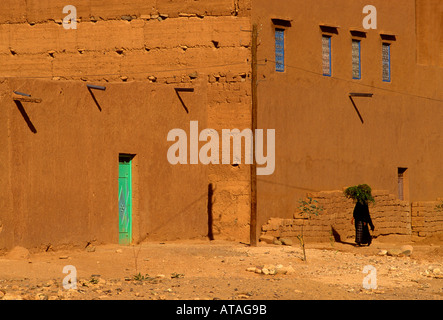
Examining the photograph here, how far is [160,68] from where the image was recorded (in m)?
19.2

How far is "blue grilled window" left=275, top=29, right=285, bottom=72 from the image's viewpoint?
768 inches

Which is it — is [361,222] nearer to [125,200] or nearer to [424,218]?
[424,218]

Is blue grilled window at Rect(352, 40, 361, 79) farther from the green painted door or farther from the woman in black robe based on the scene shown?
the green painted door

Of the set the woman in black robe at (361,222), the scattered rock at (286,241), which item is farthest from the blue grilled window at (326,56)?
the scattered rock at (286,241)

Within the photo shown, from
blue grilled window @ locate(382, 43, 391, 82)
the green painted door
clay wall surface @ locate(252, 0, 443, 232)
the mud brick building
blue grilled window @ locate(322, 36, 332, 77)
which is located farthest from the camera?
blue grilled window @ locate(382, 43, 391, 82)

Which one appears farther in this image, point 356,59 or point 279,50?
point 356,59

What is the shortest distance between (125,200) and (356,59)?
8.46 meters

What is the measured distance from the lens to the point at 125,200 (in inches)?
630

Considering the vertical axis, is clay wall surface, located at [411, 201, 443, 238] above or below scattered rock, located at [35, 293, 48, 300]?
above

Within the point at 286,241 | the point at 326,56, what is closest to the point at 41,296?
the point at 286,241

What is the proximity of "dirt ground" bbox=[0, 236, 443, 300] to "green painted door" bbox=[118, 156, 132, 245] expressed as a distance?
0.47 meters

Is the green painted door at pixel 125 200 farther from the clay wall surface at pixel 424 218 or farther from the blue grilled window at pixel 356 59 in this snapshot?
the clay wall surface at pixel 424 218

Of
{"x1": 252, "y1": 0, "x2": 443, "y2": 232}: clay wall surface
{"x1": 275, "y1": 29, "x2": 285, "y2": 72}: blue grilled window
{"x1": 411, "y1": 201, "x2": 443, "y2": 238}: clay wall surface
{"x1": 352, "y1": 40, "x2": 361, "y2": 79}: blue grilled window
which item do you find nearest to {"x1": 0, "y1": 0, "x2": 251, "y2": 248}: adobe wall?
{"x1": 252, "y1": 0, "x2": 443, "y2": 232}: clay wall surface

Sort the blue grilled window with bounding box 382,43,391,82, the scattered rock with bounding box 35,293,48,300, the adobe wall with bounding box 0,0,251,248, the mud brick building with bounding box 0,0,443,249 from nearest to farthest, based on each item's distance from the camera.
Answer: the scattered rock with bounding box 35,293,48,300 < the adobe wall with bounding box 0,0,251,248 < the mud brick building with bounding box 0,0,443,249 < the blue grilled window with bounding box 382,43,391,82
